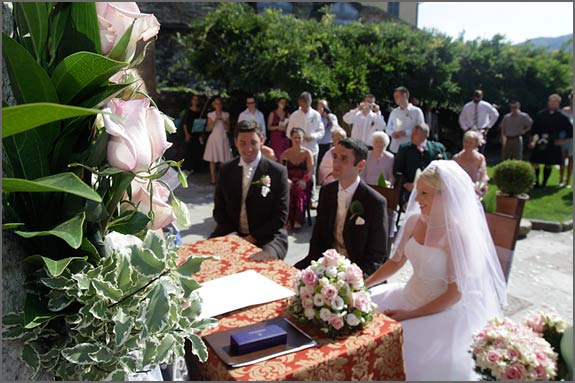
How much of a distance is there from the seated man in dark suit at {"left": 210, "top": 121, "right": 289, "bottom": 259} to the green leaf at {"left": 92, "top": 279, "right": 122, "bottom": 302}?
346 cm

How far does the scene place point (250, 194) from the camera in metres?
4.38

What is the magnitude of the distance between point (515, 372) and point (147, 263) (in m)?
1.77

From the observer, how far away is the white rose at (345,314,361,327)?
6.88 ft

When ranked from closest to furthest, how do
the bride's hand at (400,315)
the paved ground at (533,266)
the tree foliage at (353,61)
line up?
1. the bride's hand at (400,315)
2. the paved ground at (533,266)
3. the tree foliage at (353,61)

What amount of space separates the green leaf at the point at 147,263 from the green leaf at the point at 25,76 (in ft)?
0.87

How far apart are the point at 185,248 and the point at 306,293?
1.27m

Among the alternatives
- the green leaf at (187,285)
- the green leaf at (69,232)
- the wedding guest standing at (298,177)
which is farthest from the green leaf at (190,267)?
the wedding guest standing at (298,177)

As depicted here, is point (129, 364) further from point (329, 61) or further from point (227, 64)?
point (329, 61)

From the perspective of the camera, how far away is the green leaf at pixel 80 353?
0.73 meters

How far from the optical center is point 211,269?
9.41ft

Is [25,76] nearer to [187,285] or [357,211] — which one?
[187,285]

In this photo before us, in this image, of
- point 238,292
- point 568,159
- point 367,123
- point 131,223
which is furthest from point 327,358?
point 568,159

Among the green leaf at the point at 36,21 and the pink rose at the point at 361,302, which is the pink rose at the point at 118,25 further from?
the pink rose at the point at 361,302

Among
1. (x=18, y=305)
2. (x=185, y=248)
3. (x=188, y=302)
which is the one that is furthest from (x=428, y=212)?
(x=18, y=305)
